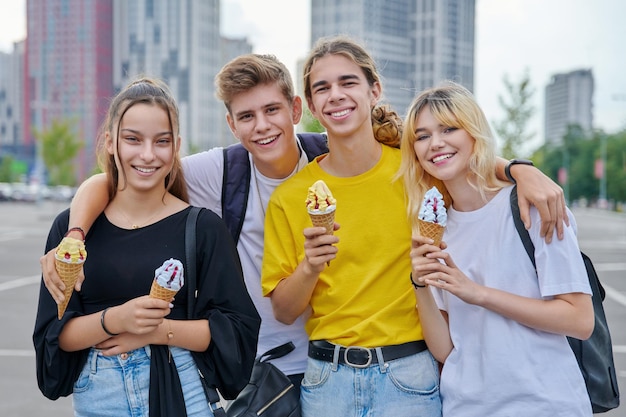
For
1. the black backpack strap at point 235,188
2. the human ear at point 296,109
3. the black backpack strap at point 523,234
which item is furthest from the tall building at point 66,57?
the black backpack strap at point 523,234

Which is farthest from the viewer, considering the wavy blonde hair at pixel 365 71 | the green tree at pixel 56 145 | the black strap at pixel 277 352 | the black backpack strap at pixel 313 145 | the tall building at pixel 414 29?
the tall building at pixel 414 29

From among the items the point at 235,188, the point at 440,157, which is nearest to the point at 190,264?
the point at 235,188

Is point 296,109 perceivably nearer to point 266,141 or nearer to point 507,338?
point 266,141

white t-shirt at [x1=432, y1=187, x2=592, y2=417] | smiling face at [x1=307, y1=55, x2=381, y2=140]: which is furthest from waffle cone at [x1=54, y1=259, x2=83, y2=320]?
white t-shirt at [x1=432, y1=187, x2=592, y2=417]

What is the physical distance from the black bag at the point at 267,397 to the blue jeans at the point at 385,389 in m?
0.21

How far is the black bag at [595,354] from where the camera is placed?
2.55 m

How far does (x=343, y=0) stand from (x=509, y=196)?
8120 cm

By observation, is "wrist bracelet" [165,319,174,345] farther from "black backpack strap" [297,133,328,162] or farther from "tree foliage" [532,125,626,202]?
"tree foliage" [532,125,626,202]

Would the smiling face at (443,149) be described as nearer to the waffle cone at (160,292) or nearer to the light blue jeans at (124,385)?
the waffle cone at (160,292)

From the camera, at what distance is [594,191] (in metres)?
79.6

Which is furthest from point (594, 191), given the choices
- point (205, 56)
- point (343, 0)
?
point (205, 56)

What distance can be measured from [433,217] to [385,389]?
29.7 inches

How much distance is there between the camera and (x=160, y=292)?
2.33 metres

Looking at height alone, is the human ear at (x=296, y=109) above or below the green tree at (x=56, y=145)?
below
